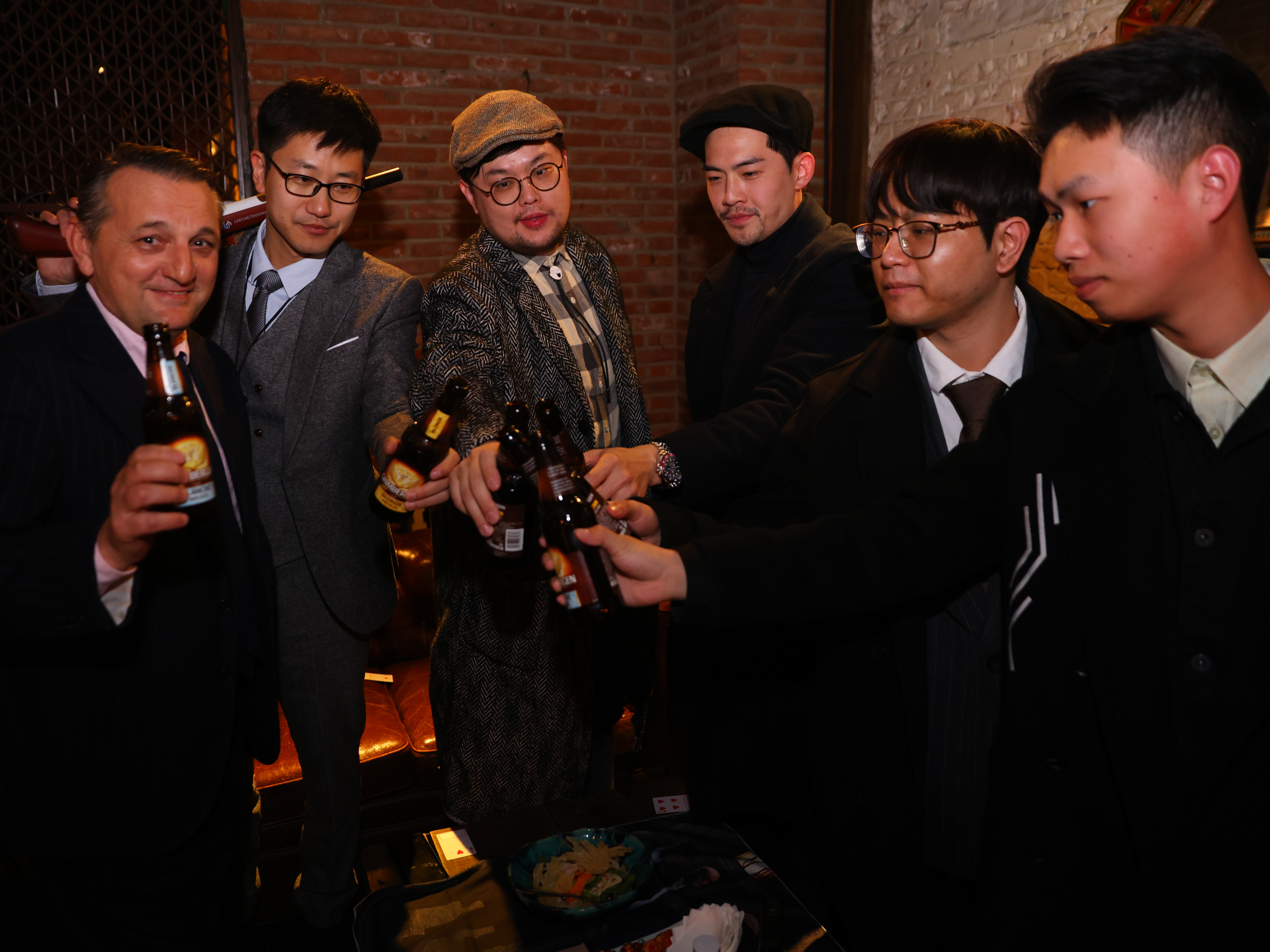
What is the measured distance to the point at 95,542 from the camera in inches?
57.0

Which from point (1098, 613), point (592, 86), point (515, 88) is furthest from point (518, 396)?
point (592, 86)

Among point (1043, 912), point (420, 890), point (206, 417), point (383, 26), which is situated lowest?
point (420, 890)

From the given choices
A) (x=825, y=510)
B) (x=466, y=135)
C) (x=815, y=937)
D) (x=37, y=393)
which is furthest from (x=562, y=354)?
(x=815, y=937)

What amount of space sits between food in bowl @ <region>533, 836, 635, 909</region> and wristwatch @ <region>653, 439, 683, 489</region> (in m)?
0.82

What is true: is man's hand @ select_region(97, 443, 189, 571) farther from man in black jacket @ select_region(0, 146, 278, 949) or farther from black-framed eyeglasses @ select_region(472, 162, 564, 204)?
black-framed eyeglasses @ select_region(472, 162, 564, 204)

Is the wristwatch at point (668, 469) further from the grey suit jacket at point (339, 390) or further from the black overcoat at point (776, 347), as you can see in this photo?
the grey suit jacket at point (339, 390)

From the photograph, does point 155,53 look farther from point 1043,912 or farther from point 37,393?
point 1043,912

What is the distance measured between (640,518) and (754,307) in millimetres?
1086

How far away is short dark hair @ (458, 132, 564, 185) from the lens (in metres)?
2.32

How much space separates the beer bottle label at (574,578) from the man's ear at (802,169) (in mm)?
1546

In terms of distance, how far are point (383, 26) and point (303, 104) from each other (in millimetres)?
2187

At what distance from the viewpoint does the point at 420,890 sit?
1.85m

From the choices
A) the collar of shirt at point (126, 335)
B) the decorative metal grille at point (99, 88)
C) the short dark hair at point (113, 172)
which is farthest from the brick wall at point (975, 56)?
the decorative metal grille at point (99, 88)

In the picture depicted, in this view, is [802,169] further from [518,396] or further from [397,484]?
[397,484]
